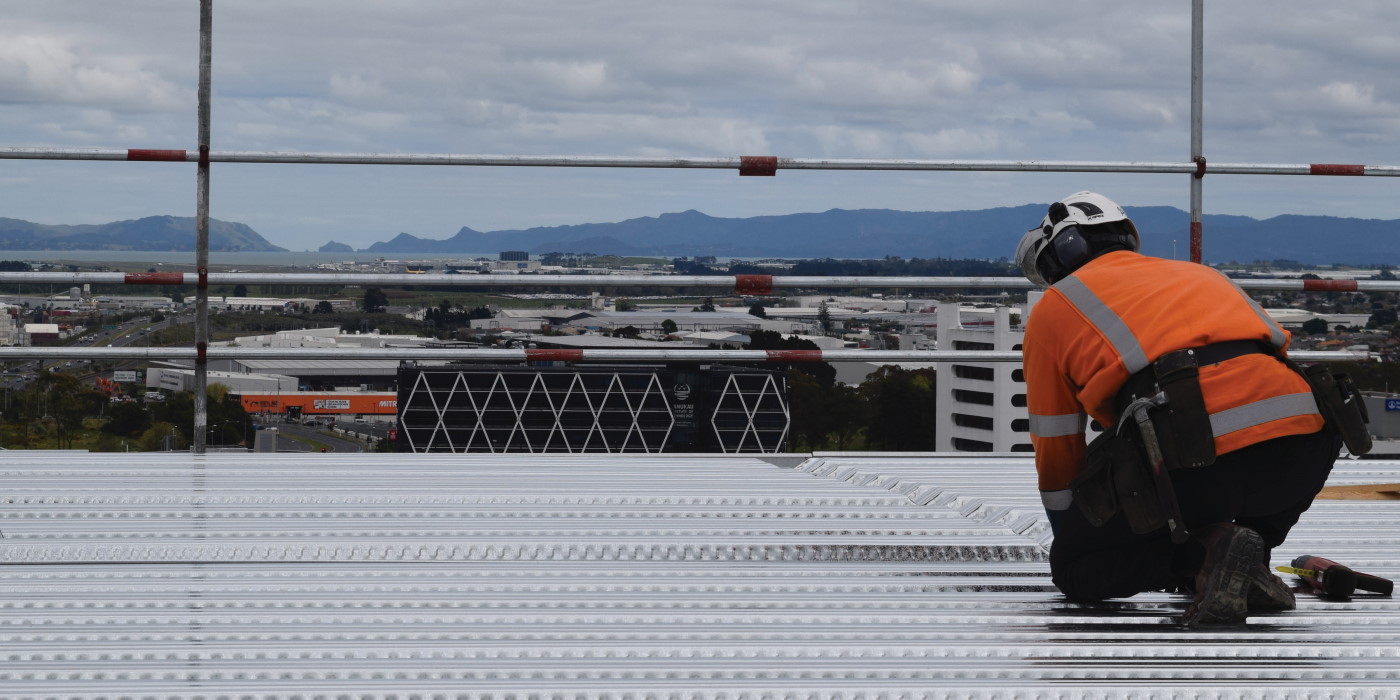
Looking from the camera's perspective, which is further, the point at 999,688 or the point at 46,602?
the point at 46,602

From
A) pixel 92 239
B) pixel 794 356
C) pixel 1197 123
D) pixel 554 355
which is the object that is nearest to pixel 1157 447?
pixel 794 356

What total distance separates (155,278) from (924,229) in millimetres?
27321

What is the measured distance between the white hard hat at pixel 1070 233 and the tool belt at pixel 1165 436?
13.7 inches

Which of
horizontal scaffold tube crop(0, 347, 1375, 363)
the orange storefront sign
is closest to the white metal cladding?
horizontal scaffold tube crop(0, 347, 1375, 363)

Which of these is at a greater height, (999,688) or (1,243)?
(1,243)

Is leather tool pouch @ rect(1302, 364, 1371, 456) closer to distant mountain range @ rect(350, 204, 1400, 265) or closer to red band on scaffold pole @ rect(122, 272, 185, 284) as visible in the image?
distant mountain range @ rect(350, 204, 1400, 265)

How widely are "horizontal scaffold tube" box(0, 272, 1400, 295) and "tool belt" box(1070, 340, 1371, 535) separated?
2113 mm

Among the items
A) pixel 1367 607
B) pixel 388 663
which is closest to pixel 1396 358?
pixel 1367 607

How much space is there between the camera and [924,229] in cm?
3089

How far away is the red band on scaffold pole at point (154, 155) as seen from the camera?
455 centimetres

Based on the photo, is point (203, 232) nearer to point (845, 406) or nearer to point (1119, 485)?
point (1119, 485)

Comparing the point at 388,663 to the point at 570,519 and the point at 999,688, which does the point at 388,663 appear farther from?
the point at 570,519

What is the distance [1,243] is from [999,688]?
516 cm

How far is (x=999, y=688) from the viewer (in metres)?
1.90
